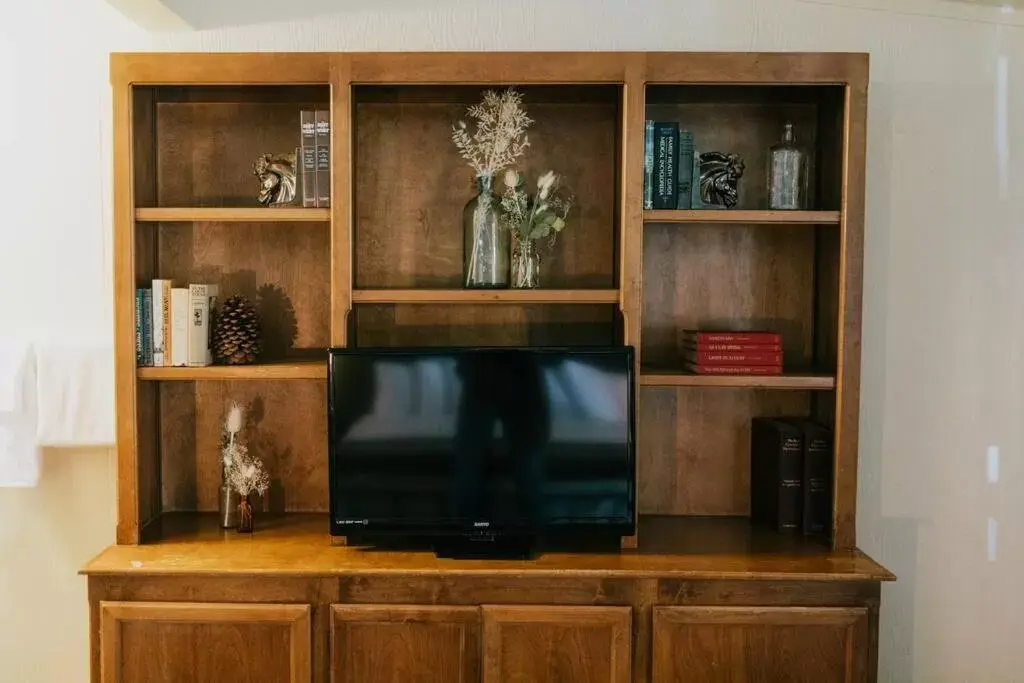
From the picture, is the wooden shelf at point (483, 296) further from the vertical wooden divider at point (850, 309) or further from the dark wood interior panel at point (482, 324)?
the vertical wooden divider at point (850, 309)

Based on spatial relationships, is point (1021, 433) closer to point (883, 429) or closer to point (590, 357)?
point (883, 429)

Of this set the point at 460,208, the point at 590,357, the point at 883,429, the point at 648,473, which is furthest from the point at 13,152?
the point at 883,429

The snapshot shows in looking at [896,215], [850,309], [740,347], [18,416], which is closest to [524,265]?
[740,347]

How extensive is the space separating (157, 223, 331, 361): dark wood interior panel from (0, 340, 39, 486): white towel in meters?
0.47

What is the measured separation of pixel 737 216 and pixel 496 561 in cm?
110

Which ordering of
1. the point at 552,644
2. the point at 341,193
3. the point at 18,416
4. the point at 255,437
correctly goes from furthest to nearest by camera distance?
the point at 255,437
the point at 18,416
the point at 341,193
the point at 552,644

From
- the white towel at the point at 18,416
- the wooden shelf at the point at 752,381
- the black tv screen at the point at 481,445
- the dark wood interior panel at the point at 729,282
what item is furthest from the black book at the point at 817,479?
the white towel at the point at 18,416

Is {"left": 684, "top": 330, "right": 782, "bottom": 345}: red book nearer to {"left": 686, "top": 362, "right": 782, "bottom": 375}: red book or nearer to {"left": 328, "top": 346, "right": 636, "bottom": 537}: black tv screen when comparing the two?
{"left": 686, "top": 362, "right": 782, "bottom": 375}: red book

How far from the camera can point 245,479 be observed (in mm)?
2537

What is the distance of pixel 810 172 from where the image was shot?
102 inches

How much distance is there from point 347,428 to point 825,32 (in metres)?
1.79

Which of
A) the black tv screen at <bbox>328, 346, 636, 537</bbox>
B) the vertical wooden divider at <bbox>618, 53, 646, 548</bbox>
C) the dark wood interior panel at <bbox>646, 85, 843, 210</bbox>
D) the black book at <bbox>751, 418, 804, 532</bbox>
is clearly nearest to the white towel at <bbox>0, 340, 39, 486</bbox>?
the black tv screen at <bbox>328, 346, 636, 537</bbox>

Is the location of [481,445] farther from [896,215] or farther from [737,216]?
[896,215]

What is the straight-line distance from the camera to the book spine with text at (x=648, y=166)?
2.40 meters
